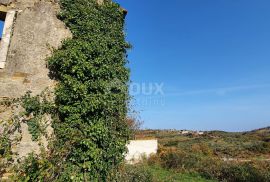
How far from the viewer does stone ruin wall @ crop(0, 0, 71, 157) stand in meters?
5.57

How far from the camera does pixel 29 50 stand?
5973 mm

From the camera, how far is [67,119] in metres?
5.68

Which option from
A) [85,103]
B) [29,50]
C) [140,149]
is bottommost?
[140,149]

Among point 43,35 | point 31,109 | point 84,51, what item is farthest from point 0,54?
point 84,51

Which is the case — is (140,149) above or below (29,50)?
below

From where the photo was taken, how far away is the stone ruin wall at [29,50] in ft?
18.3

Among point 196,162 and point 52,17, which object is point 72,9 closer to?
point 52,17

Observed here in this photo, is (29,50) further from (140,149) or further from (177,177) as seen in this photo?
(140,149)

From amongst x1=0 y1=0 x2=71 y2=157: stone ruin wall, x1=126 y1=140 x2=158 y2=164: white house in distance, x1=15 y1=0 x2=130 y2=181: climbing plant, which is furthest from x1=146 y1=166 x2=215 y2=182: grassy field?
x1=0 y1=0 x2=71 y2=157: stone ruin wall

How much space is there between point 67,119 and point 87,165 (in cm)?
123

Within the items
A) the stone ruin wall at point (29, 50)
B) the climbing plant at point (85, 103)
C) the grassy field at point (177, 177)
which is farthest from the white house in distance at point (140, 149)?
the stone ruin wall at point (29, 50)

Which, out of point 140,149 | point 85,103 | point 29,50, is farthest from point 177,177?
point 29,50

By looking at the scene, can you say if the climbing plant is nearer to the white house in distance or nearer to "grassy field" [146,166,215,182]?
"grassy field" [146,166,215,182]

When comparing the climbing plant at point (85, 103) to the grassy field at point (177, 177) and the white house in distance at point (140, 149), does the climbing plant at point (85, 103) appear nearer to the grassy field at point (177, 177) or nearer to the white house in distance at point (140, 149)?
the grassy field at point (177, 177)
